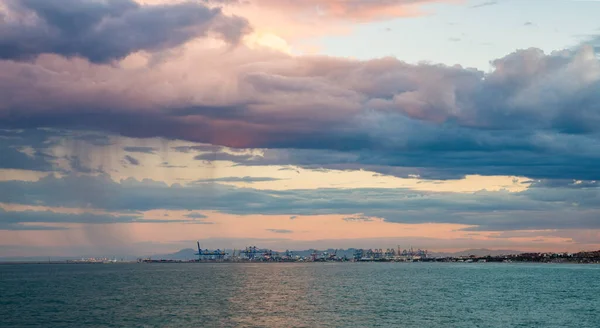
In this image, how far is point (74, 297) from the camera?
517ft

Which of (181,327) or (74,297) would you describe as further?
(74,297)

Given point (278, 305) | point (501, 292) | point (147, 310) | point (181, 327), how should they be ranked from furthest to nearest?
point (501, 292), point (278, 305), point (147, 310), point (181, 327)

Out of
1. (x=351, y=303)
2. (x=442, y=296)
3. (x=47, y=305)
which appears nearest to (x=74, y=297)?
(x=47, y=305)

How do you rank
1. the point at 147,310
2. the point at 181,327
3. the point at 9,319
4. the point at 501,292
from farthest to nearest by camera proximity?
the point at 501,292 → the point at 147,310 → the point at 9,319 → the point at 181,327

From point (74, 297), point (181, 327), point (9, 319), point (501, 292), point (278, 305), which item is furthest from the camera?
point (501, 292)

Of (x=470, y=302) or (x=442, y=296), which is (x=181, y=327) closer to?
(x=470, y=302)

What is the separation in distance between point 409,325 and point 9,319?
6726 cm

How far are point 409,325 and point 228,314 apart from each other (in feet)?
109

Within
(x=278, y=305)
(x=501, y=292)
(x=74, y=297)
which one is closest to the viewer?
(x=278, y=305)

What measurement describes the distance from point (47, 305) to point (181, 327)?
5317 centimetres

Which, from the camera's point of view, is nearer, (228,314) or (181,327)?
(181,327)

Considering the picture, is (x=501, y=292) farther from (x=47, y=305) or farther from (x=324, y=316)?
(x=47, y=305)

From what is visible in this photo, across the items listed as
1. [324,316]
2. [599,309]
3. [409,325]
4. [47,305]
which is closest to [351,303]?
[324,316]

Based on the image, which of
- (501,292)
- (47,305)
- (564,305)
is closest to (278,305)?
(47,305)
